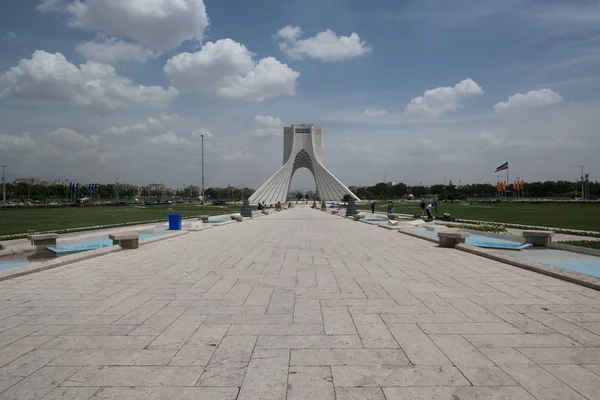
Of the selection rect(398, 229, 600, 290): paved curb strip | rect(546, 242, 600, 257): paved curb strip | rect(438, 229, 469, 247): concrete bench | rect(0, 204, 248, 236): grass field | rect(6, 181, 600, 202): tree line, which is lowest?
rect(546, 242, 600, 257): paved curb strip

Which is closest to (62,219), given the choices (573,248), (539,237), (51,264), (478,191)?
(51,264)

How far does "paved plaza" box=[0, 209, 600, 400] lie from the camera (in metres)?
2.30

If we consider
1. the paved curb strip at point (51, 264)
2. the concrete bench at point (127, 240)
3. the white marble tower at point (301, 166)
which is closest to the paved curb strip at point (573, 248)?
the concrete bench at point (127, 240)

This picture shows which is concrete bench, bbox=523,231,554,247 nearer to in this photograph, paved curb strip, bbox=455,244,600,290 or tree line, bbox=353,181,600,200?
paved curb strip, bbox=455,244,600,290

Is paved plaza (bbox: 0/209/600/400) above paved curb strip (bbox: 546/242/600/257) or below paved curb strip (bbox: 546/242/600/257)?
above

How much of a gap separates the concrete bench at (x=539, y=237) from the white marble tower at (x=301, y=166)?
55.2 metres

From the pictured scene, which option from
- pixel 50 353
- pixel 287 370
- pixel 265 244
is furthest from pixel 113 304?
pixel 265 244

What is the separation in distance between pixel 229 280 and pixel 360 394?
327 cm

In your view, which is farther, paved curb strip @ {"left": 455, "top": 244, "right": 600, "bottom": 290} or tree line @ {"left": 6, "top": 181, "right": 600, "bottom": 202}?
tree line @ {"left": 6, "top": 181, "right": 600, "bottom": 202}

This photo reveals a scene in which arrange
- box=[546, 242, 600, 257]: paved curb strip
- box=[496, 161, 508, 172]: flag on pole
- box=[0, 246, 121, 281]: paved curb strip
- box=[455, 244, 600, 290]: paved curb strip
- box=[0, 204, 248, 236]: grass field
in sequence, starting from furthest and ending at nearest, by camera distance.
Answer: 1. box=[496, 161, 508, 172]: flag on pole
2. box=[0, 204, 248, 236]: grass field
3. box=[546, 242, 600, 257]: paved curb strip
4. box=[0, 246, 121, 281]: paved curb strip
5. box=[455, 244, 600, 290]: paved curb strip

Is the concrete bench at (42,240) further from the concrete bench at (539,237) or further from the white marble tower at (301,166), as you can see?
the white marble tower at (301,166)

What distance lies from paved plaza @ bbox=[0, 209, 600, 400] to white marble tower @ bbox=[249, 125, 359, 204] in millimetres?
58828

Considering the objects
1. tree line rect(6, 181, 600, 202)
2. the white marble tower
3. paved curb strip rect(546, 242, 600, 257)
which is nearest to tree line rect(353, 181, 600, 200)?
tree line rect(6, 181, 600, 202)

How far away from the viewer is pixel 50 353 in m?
2.79
